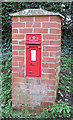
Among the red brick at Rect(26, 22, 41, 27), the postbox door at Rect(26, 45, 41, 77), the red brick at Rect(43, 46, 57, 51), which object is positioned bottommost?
the postbox door at Rect(26, 45, 41, 77)

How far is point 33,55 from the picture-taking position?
11.4ft

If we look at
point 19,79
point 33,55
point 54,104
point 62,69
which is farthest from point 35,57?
point 62,69

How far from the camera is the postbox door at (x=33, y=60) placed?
3470 mm

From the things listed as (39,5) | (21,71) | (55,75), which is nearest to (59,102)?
(55,75)

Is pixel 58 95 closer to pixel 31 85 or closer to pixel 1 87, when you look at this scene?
pixel 31 85

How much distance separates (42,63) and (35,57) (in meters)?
0.17

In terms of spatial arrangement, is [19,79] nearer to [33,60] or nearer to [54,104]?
[33,60]

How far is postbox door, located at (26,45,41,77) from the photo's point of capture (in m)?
3.47

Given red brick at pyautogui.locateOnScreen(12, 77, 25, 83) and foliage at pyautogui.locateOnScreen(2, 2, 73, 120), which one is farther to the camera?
red brick at pyautogui.locateOnScreen(12, 77, 25, 83)

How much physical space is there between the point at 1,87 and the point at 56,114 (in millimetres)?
1553

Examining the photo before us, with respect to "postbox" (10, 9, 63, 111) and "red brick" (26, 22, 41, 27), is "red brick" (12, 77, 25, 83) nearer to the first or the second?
"postbox" (10, 9, 63, 111)

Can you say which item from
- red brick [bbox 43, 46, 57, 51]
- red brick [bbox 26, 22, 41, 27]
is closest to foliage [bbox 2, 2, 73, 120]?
red brick [bbox 43, 46, 57, 51]

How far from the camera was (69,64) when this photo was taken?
4.93 meters

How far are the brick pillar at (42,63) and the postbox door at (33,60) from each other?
0.07m
